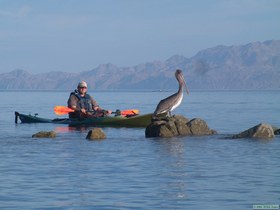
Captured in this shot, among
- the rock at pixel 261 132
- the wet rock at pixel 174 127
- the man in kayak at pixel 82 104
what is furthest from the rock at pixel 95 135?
the man in kayak at pixel 82 104

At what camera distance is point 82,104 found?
37281 mm

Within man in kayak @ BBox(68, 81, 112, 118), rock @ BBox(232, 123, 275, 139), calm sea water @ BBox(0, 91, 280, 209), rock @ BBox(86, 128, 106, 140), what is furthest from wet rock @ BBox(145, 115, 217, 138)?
man in kayak @ BBox(68, 81, 112, 118)

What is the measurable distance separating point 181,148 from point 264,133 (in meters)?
4.46

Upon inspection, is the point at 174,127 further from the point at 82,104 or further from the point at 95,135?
the point at 82,104

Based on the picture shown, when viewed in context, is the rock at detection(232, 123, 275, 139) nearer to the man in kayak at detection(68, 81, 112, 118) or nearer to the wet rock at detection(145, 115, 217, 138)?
the wet rock at detection(145, 115, 217, 138)

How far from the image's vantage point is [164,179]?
1809 centimetres

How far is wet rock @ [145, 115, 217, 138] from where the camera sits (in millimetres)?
29781

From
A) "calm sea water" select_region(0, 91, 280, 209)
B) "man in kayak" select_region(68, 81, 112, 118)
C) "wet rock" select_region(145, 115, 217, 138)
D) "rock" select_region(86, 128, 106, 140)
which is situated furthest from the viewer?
"man in kayak" select_region(68, 81, 112, 118)

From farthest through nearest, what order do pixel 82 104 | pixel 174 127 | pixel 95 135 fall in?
1. pixel 82 104
2. pixel 95 135
3. pixel 174 127

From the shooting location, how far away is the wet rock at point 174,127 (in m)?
29.8

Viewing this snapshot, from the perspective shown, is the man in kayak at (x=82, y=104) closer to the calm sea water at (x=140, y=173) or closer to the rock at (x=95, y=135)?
the rock at (x=95, y=135)

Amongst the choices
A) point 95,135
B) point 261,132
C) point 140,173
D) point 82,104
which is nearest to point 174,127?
point 95,135

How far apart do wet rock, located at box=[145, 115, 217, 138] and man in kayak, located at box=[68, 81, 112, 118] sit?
716cm

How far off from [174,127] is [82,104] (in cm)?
850
